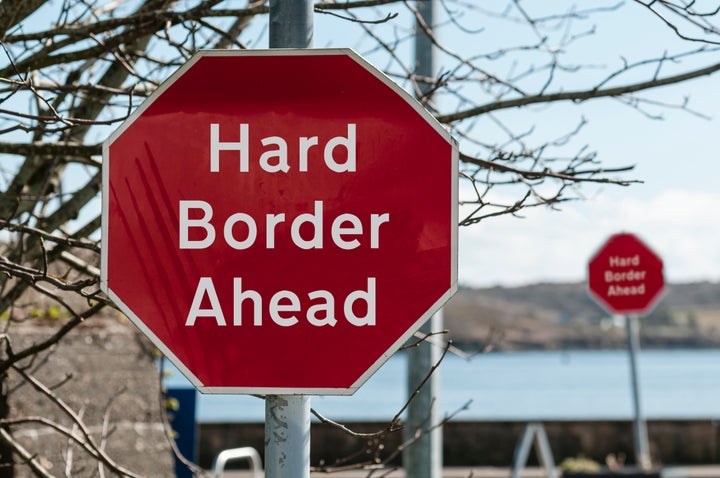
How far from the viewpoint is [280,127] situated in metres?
2.39

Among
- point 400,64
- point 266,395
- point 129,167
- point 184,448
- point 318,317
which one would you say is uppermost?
point 400,64

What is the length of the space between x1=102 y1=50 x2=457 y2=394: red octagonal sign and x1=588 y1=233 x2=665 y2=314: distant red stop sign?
34.9 ft

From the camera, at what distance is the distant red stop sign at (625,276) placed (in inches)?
497

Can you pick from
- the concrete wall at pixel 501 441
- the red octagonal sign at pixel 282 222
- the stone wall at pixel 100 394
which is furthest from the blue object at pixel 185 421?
the concrete wall at pixel 501 441

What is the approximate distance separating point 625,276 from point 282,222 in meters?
11.0

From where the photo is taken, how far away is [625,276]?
12.9m

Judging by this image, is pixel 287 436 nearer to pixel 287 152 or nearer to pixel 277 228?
pixel 277 228

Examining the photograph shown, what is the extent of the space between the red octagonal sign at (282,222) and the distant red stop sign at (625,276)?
1065 cm

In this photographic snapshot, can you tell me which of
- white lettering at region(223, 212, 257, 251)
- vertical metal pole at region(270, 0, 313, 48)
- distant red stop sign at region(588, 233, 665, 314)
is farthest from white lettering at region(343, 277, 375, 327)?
distant red stop sign at region(588, 233, 665, 314)

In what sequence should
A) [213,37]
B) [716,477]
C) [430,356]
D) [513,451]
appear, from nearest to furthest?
1. [213,37]
2. [430,356]
3. [716,477]
4. [513,451]

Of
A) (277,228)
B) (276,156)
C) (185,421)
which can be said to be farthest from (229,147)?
(185,421)

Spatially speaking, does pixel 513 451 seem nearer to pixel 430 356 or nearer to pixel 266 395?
pixel 430 356

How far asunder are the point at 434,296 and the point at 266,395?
0.41 m

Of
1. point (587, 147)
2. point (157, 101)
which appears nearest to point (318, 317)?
point (157, 101)
